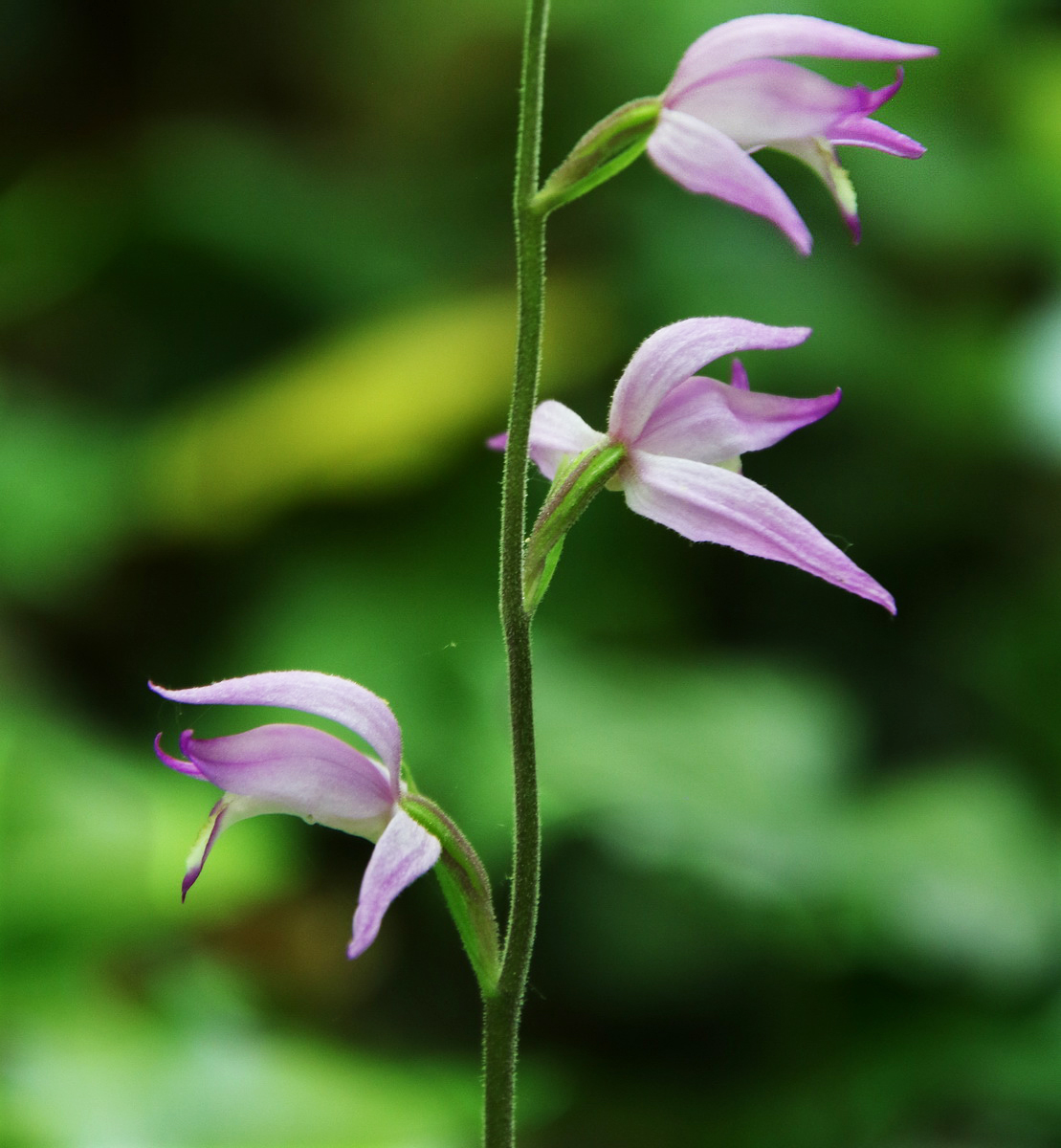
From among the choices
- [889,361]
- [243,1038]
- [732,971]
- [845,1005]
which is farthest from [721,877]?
[889,361]

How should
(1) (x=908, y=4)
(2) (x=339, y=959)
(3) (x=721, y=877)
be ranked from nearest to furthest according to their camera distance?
(3) (x=721, y=877), (2) (x=339, y=959), (1) (x=908, y=4)

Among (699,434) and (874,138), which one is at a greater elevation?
(874,138)

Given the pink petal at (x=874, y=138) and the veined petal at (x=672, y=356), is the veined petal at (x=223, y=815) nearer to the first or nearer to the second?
the veined petal at (x=672, y=356)

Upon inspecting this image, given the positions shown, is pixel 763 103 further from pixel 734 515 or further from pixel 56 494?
pixel 56 494

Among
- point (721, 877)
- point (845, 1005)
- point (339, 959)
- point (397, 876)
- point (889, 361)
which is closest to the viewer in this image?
point (397, 876)

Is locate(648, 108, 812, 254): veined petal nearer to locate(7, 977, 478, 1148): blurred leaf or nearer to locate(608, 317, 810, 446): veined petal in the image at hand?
locate(608, 317, 810, 446): veined petal

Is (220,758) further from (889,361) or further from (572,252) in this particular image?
(572,252)

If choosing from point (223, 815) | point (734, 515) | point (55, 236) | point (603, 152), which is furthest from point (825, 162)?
point (55, 236)
